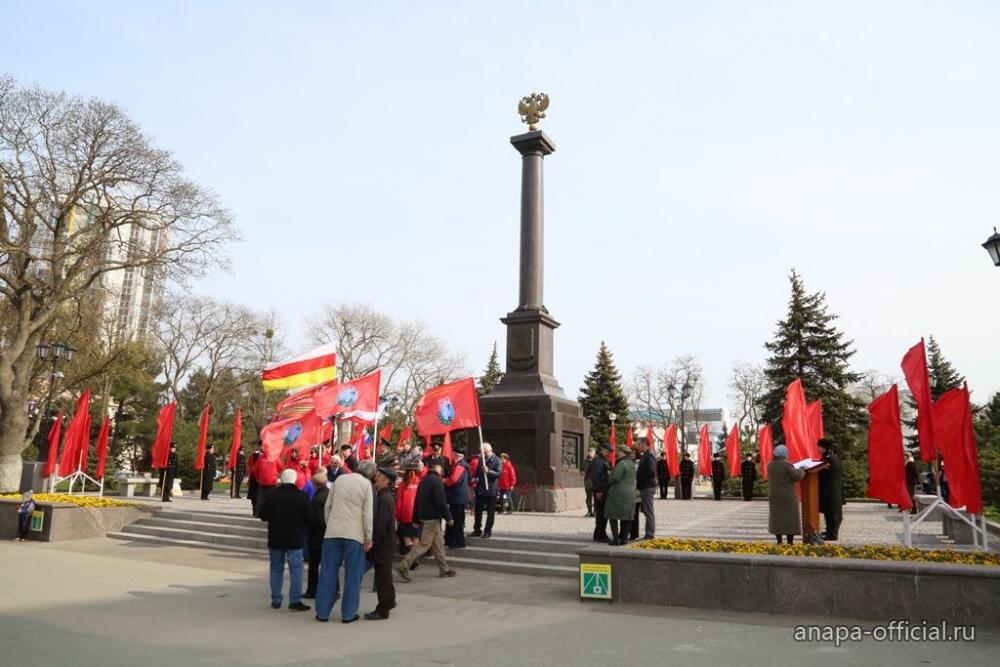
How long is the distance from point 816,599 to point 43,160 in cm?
2615

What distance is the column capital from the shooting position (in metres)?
21.6

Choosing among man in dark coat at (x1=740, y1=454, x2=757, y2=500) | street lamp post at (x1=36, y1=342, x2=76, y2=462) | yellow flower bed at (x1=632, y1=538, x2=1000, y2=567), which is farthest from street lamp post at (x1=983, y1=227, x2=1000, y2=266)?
street lamp post at (x1=36, y1=342, x2=76, y2=462)

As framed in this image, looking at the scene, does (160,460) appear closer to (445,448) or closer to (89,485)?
(445,448)

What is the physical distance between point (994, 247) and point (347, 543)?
10964 mm

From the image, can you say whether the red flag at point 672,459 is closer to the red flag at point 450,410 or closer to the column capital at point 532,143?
the column capital at point 532,143

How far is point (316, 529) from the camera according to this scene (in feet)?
29.7

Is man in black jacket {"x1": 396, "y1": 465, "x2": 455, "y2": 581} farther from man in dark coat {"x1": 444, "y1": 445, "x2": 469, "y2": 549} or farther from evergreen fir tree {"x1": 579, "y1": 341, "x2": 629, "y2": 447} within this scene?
evergreen fir tree {"x1": 579, "y1": 341, "x2": 629, "y2": 447}

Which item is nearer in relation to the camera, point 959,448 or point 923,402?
point 959,448

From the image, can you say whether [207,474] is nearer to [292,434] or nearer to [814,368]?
[292,434]

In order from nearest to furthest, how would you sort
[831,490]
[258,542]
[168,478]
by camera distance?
1. [831,490]
2. [258,542]
3. [168,478]

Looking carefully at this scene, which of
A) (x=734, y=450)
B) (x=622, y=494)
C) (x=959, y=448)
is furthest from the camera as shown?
(x=734, y=450)

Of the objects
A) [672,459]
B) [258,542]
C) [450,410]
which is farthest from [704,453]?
[258,542]

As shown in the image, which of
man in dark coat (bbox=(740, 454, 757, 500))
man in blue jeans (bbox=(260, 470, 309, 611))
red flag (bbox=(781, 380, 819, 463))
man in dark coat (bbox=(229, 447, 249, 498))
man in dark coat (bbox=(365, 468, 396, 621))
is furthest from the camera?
man in dark coat (bbox=(740, 454, 757, 500))

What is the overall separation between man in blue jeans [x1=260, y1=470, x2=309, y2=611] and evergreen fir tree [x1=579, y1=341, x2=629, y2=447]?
43.3m
